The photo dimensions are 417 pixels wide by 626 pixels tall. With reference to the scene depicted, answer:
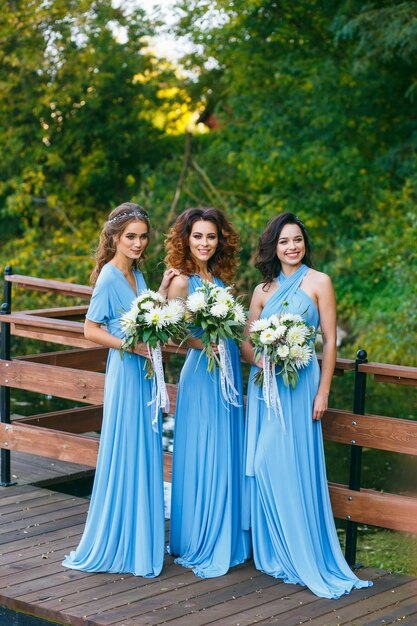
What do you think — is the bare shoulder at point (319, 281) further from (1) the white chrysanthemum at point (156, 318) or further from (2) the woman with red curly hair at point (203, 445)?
(1) the white chrysanthemum at point (156, 318)

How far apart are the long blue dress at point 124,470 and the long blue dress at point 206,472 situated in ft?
0.47

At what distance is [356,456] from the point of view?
5047mm

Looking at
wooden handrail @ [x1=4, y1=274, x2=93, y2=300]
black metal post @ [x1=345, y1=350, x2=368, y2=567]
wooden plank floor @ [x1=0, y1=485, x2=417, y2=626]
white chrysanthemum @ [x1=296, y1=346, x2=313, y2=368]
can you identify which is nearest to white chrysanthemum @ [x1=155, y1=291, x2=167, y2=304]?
white chrysanthemum @ [x1=296, y1=346, x2=313, y2=368]

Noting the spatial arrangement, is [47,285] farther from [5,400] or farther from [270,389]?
[270,389]

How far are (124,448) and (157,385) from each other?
350 millimetres

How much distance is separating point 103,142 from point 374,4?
293 inches

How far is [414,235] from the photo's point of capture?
14617 millimetres

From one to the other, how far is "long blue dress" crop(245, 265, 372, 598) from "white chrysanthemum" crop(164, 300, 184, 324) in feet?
1.46

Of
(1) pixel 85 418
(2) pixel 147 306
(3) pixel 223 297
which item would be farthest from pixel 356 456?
(1) pixel 85 418

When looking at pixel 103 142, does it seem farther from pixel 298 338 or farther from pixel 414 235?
pixel 298 338

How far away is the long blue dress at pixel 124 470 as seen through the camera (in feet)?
16.0

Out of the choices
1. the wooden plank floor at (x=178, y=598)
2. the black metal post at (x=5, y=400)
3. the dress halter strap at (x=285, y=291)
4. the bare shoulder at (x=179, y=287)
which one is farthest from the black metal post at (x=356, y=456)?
the black metal post at (x=5, y=400)

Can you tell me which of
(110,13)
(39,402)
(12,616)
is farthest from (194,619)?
(110,13)

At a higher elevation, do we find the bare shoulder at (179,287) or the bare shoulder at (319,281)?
the bare shoulder at (319,281)
